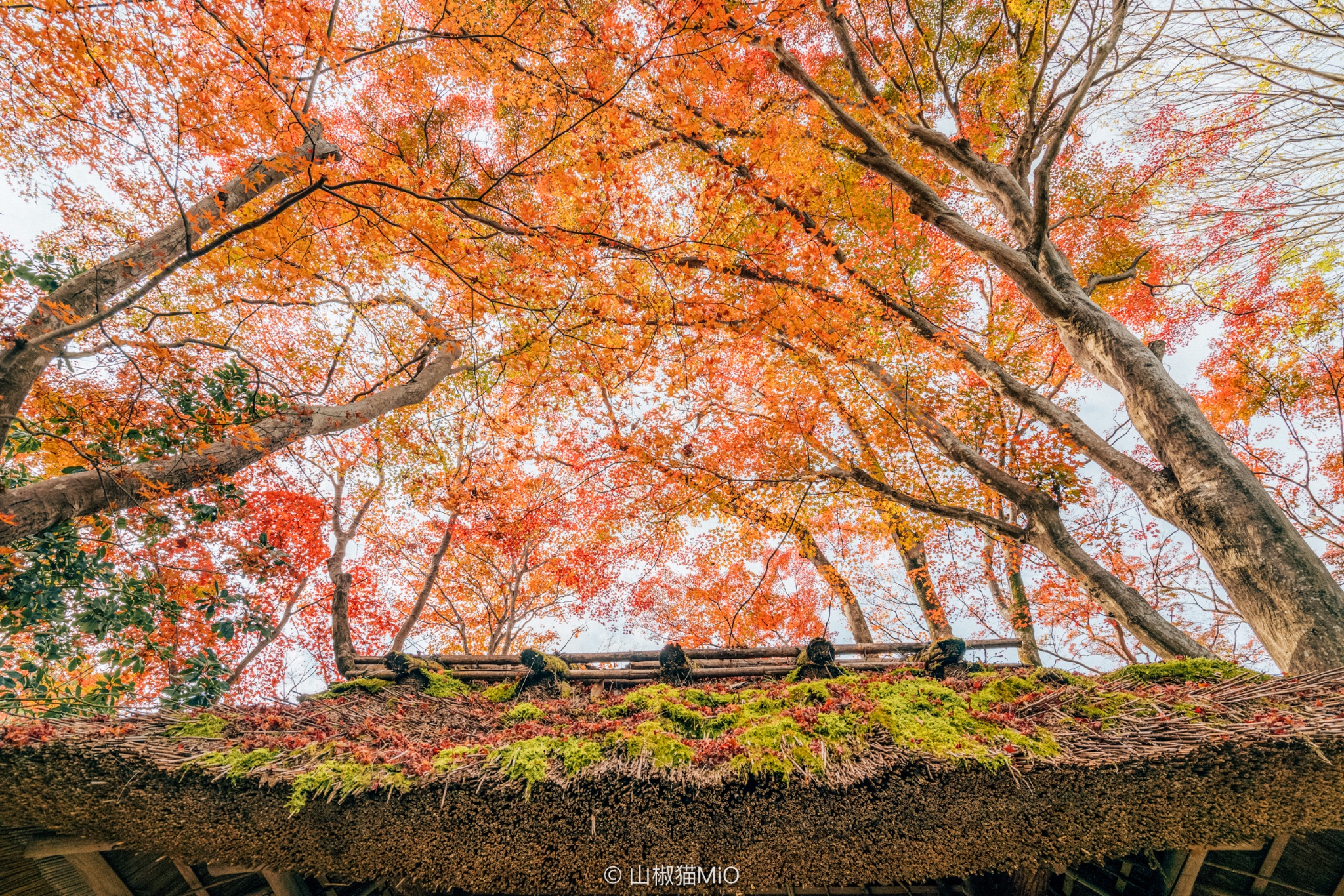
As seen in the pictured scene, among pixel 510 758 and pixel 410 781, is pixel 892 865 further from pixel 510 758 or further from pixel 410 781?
pixel 410 781

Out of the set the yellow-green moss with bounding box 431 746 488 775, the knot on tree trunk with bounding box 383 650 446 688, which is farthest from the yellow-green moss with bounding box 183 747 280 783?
the knot on tree trunk with bounding box 383 650 446 688

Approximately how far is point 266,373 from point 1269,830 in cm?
1024

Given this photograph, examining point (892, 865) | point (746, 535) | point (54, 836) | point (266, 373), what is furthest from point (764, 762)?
point (266, 373)

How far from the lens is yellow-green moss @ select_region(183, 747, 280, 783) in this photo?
2795mm

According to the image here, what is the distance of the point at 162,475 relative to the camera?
5281 mm

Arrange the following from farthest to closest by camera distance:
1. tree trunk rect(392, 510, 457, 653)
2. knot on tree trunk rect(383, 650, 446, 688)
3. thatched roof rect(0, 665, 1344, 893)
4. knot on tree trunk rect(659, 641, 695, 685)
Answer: tree trunk rect(392, 510, 457, 653) → knot on tree trunk rect(659, 641, 695, 685) → knot on tree trunk rect(383, 650, 446, 688) → thatched roof rect(0, 665, 1344, 893)

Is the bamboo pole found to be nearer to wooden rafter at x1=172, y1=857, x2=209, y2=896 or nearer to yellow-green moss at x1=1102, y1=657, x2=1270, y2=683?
yellow-green moss at x1=1102, y1=657, x2=1270, y2=683

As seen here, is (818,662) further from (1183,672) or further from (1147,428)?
(1147,428)

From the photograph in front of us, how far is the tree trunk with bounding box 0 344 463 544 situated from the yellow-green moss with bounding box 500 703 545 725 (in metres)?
4.81

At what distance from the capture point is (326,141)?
763 centimetres

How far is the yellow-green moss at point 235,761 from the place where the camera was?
2.79 metres

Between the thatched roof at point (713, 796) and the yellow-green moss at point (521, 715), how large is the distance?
1053 millimetres

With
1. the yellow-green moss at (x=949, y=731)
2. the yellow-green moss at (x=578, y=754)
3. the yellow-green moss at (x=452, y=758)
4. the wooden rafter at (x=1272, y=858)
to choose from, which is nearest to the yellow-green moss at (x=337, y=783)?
the yellow-green moss at (x=452, y=758)

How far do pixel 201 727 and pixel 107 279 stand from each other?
17.8 ft
